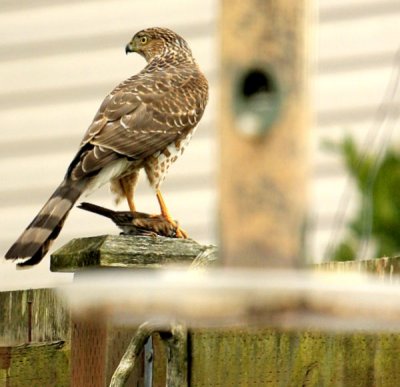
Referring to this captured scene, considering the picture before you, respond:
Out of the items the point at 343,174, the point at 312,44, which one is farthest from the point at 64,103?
the point at 312,44

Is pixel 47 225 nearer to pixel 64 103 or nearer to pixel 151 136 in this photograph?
pixel 151 136

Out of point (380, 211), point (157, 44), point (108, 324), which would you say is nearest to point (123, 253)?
point (108, 324)

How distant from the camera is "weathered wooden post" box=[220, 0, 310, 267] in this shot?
233 centimetres

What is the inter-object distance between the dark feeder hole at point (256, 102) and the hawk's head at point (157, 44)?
4.82 metres

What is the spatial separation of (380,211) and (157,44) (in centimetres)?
143

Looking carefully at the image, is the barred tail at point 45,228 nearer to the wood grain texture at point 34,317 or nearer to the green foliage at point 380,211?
the wood grain texture at point 34,317

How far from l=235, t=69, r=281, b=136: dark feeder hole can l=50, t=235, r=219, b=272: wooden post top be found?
1413 mm

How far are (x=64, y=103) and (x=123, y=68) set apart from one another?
0.36m

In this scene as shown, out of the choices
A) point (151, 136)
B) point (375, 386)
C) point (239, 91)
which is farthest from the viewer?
point (151, 136)

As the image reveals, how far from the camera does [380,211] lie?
21.3 ft

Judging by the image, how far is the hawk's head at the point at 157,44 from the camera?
7.23 m

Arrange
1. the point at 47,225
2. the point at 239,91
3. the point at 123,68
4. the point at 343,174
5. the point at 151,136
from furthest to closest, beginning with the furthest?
1. the point at 123,68
2. the point at 343,174
3. the point at 151,136
4. the point at 47,225
5. the point at 239,91

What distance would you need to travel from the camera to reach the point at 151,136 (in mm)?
6328

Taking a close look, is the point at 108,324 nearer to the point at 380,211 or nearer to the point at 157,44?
the point at 380,211
